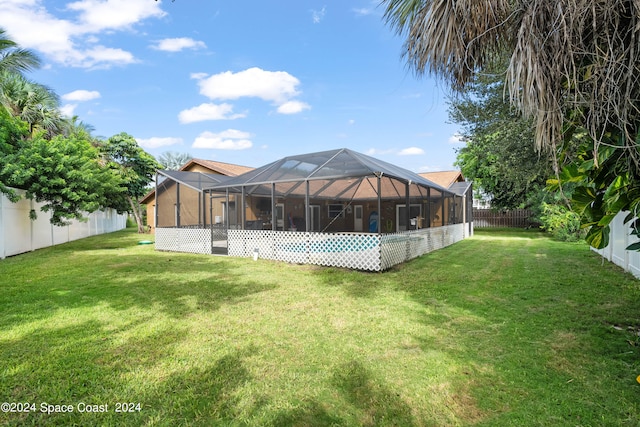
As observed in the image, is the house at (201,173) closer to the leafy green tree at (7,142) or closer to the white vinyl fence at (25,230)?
the white vinyl fence at (25,230)

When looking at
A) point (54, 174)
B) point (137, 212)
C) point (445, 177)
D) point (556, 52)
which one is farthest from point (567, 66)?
point (137, 212)

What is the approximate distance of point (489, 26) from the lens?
109 inches

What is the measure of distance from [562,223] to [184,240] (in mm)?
17154

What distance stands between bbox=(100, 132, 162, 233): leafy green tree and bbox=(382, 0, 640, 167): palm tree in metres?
21.3

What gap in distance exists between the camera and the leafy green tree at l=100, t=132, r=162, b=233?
2089 cm

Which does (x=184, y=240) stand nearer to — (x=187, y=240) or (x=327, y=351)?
(x=187, y=240)

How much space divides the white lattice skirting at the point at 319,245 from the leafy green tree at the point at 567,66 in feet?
18.1

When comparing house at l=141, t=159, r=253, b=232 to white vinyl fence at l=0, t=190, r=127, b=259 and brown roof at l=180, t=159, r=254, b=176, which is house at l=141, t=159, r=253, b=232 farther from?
white vinyl fence at l=0, t=190, r=127, b=259

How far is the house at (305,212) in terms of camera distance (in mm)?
8727

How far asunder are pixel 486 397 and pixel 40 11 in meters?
11.1

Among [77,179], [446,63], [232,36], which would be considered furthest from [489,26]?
[77,179]

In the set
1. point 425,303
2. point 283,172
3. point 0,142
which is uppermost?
point 0,142

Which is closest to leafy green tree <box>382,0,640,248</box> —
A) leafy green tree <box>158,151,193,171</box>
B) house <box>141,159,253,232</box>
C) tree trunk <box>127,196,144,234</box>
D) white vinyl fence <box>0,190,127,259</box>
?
house <box>141,159,253,232</box>

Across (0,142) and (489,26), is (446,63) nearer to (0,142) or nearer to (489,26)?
(489,26)
